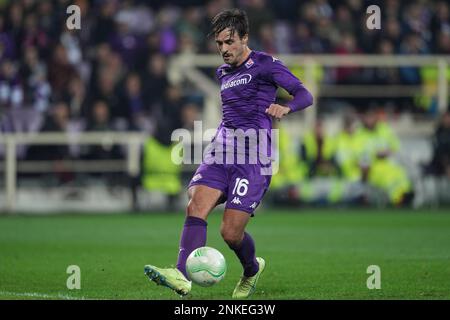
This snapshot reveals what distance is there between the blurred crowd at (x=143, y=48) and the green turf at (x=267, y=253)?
7.61 feet

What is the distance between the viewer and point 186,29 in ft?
71.5

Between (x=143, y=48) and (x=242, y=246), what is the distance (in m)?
12.9

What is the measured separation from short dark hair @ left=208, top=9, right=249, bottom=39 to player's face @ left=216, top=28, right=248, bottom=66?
28 mm

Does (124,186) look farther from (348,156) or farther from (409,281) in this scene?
(409,281)

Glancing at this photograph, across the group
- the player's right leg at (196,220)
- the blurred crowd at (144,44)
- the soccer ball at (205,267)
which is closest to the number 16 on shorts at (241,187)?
the player's right leg at (196,220)

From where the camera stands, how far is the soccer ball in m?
7.91

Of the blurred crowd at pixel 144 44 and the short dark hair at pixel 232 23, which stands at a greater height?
the blurred crowd at pixel 144 44

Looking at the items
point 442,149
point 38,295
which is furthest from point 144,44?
point 38,295

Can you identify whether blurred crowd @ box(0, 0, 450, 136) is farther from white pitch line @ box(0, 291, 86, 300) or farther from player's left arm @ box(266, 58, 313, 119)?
white pitch line @ box(0, 291, 86, 300)

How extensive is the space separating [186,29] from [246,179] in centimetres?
1376

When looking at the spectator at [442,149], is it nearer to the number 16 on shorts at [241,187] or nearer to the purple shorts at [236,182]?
the purple shorts at [236,182]

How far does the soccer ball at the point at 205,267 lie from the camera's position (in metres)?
7.91
